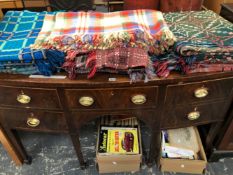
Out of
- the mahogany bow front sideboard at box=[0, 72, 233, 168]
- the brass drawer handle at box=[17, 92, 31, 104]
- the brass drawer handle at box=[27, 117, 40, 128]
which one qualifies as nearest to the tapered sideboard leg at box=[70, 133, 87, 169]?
the mahogany bow front sideboard at box=[0, 72, 233, 168]

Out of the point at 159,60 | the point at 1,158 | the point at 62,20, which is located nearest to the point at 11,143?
the point at 1,158

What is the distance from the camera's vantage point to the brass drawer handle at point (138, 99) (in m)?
0.87

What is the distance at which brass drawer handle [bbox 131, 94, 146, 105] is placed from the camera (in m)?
0.87

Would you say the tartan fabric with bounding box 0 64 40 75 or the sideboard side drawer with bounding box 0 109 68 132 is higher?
the tartan fabric with bounding box 0 64 40 75

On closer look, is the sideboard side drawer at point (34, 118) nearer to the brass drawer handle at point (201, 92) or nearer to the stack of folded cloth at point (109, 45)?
the stack of folded cloth at point (109, 45)

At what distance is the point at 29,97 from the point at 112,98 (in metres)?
0.36

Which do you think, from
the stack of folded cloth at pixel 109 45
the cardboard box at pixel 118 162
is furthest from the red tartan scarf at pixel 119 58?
the cardboard box at pixel 118 162

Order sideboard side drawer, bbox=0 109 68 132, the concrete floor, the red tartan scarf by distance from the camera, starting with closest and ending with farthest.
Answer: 1. the red tartan scarf
2. sideboard side drawer, bbox=0 109 68 132
3. the concrete floor

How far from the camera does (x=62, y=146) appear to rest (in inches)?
56.8

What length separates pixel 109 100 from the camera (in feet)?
2.90

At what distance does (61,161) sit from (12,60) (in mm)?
841

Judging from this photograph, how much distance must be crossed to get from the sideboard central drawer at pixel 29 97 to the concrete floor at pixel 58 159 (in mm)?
586

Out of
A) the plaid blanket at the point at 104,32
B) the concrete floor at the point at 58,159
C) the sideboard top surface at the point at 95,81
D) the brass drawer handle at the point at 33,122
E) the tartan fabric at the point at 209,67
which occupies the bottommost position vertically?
the concrete floor at the point at 58,159

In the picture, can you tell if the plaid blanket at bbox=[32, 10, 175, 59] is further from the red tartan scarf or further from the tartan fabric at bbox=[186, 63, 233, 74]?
the tartan fabric at bbox=[186, 63, 233, 74]
